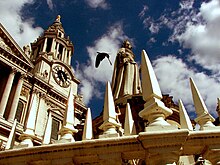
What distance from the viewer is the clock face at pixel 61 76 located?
4280cm

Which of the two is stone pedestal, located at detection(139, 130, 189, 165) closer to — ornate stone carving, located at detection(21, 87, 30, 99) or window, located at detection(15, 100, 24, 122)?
window, located at detection(15, 100, 24, 122)

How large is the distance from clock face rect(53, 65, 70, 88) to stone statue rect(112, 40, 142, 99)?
18307 millimetres

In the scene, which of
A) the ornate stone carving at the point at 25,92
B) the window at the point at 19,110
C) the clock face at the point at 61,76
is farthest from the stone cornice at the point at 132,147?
the clock face at the point at 61,76

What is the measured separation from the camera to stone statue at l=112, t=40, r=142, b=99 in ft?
74.9

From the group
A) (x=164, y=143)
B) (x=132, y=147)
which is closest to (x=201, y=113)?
(x=164, y=143)

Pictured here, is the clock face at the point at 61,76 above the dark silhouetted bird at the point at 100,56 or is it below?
above

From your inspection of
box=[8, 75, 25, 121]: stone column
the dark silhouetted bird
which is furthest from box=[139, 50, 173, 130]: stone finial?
box=[8, 75, 25, 121]: stone column

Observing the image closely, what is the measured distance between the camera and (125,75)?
24234 mm

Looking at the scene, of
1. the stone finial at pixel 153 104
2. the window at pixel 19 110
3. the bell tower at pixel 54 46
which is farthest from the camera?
the bell tower at pixel 54 46

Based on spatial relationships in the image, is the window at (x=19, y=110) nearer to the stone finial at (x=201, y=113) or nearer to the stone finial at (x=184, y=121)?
the stone finial at (x=184, y=121)

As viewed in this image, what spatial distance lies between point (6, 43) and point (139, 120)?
2345 cm

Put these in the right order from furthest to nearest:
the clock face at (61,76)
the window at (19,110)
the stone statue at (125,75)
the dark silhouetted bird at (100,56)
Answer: the clock face at (61,76) → the window at (19,110) → the dark silhouetted bird at (100,56) → the stone statue at (125,75)

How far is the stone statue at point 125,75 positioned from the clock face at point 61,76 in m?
18.3

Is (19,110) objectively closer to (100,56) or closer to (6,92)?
(6,92)
